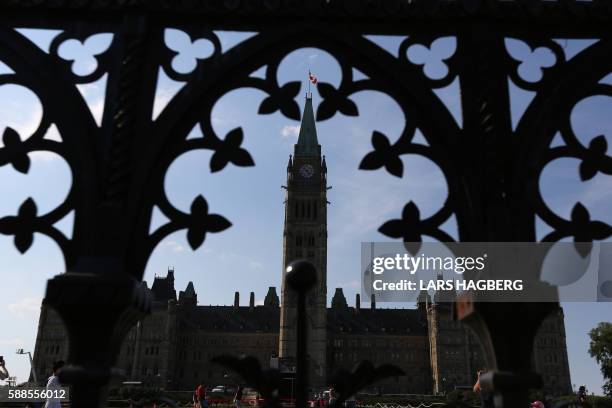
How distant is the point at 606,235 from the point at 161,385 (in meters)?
89.9

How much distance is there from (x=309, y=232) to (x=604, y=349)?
4272cm

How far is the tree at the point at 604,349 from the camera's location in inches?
2169

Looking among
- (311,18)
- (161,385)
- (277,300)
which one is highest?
(277,300)

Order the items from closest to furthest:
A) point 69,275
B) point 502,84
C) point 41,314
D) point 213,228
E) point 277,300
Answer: point 69,275, point 213,228, point 502,84, point 41,314, point 277,300

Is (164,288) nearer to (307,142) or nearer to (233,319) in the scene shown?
(233,319)

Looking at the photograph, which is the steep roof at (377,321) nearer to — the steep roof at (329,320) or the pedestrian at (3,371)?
the steep roof at (329,320)

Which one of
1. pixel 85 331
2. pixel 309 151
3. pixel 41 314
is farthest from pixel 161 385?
pixel 85 331

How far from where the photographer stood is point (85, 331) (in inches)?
96.8

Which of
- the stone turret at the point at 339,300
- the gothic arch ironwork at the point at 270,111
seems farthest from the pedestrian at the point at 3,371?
the stone turret at the point at 339,300

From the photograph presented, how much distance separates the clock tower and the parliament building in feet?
0.50

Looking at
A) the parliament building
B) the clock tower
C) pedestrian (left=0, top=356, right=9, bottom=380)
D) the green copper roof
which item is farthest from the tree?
pedestrian (left=0, top=356, right=9, bottom=380)

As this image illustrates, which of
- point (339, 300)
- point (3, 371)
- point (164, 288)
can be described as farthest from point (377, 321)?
point (3, 371)

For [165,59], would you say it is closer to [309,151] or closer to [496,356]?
[496,356]

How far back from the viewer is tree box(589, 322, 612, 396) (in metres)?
55.1
